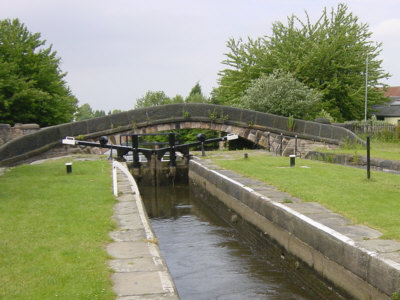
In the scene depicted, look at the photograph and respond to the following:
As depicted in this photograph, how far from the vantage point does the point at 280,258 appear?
7.43m

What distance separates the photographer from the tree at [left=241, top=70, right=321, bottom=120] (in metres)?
22.9

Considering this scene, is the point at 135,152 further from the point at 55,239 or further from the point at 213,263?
the point at 55,239

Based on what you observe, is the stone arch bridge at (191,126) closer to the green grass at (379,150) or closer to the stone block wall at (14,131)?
the stone block wall at (14,131)

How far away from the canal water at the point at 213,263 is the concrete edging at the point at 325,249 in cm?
50

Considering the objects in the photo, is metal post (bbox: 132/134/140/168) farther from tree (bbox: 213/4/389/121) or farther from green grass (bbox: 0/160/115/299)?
tree (bbox: 213/4/389/121)

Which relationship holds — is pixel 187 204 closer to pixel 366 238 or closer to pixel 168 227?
pixel 168 227

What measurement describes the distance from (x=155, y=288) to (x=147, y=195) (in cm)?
1106

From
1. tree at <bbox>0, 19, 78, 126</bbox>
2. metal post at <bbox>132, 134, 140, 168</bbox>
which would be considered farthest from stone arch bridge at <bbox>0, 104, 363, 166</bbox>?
tree at <bbox>0, 19, 78, 126</bbox>

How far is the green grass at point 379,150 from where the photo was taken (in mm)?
14219

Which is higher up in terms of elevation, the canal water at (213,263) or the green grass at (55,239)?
the green grass at (55,239)

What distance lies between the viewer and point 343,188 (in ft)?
28.9

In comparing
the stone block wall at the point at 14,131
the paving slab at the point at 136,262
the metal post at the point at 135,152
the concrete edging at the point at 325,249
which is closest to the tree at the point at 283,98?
the metal post at the point at 135,152

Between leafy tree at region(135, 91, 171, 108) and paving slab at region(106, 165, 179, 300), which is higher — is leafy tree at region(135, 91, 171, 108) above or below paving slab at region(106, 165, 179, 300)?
above

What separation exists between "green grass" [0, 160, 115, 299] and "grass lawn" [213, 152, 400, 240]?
11.2ft
